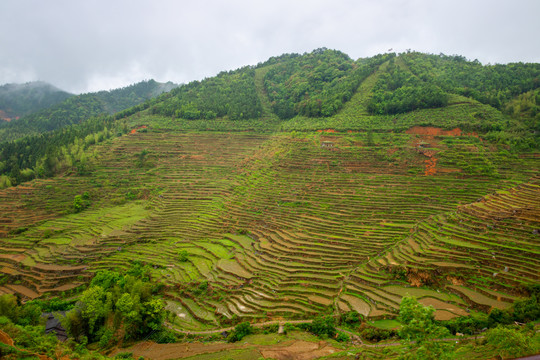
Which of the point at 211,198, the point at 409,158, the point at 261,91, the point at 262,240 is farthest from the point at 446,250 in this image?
the point at 261,91

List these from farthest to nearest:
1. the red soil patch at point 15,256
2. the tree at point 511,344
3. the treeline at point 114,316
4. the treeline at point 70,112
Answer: the treeline at point 70,112, the red soil patch at point 15,256, the treeline at point 114,316, the tree at point 511,344

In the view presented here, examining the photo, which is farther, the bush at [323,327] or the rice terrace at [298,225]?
the rice terrace at [298,225]

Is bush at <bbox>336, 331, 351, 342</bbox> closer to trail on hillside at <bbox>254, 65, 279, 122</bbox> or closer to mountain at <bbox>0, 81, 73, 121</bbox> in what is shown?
trail on hillside at <bbox>254, 65, 279, 122</bbox>

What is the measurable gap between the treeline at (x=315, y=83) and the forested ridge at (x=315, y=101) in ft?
0.78

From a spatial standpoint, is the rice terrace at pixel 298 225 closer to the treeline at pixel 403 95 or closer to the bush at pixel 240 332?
the treeline at pixel 403 95

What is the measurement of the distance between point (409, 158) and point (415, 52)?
5403 cm

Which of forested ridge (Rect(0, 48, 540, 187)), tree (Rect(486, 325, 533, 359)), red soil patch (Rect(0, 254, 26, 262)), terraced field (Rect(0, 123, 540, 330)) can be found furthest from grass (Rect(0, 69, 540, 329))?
tree (Rect(486, 325, 533, 359))

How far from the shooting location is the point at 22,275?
82.2 feet

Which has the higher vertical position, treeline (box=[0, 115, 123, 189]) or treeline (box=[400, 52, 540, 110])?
treeline (box=[400, 52, 540, 110])

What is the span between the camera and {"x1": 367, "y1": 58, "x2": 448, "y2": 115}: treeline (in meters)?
45.4

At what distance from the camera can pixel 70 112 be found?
88.0 metres

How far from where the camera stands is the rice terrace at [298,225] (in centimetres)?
1662

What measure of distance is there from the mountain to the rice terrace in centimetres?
7844

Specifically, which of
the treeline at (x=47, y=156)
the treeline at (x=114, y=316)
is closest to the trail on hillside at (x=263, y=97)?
the treeline at (x=47, y=156)
